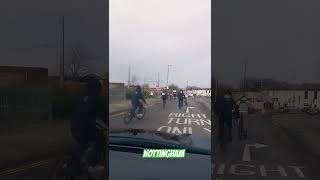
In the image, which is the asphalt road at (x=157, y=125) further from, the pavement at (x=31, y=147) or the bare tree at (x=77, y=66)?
the bare tree at (x=77, y=66)

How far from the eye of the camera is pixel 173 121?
3.03 m

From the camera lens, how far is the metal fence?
9.85 feet

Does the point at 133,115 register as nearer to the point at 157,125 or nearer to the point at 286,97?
the point at 157,125

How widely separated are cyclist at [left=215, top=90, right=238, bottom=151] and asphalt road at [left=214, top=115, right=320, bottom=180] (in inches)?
3.5

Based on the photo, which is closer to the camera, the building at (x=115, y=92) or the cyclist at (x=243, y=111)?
the building at (x=115, y=92)

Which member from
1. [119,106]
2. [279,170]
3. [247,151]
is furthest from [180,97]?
[279,170]

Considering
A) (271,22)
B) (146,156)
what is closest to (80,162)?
(146,156)

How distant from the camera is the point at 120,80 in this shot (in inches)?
118

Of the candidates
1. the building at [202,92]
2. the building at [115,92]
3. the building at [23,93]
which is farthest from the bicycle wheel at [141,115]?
the building at [23,93]

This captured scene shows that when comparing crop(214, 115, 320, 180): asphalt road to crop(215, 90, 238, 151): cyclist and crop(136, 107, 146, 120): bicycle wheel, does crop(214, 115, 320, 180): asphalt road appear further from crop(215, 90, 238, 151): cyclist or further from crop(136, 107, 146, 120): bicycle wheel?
crop(136, 107, 146, 120): bicycle wheel

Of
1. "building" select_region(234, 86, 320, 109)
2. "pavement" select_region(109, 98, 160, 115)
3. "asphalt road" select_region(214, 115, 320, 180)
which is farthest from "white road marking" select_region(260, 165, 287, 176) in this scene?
"pavement" select_region(109, 98, 160, 115)

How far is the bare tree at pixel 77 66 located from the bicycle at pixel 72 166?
32cm

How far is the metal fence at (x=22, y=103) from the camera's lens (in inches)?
118

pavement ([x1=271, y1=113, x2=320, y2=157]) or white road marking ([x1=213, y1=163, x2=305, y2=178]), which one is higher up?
pavement ([x1=271, y1=113, x2=320, y2=157])
